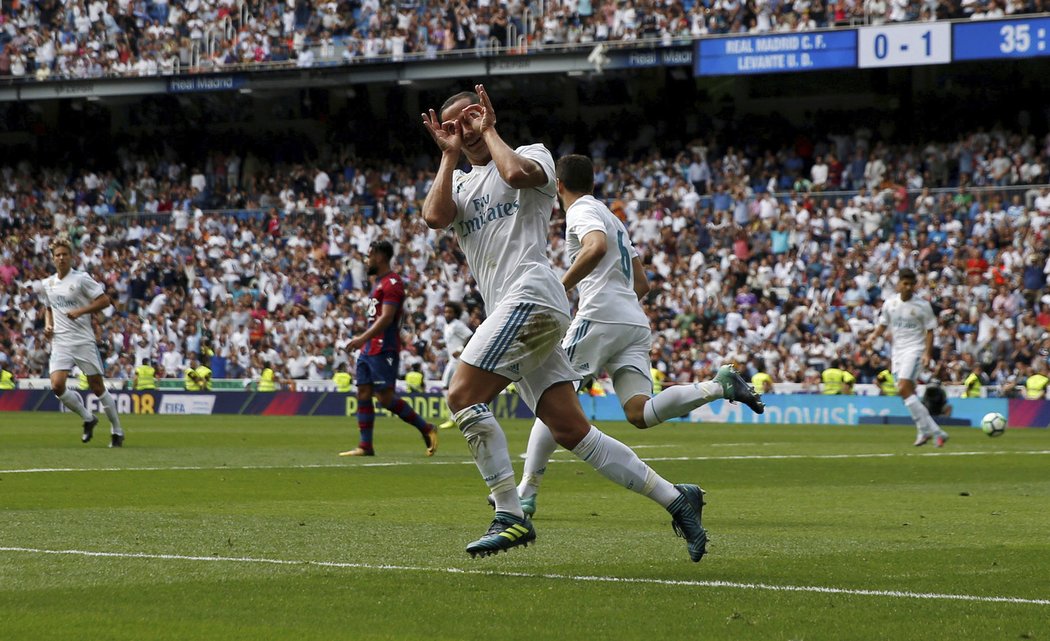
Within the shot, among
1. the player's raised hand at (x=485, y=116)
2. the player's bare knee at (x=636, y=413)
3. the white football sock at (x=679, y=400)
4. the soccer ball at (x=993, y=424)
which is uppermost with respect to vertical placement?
the player's raised hand at (x=485, y=116)

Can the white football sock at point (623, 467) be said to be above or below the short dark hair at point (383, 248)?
below

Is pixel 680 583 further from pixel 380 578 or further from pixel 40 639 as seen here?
pixel 40 639

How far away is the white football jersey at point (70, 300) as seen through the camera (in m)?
18.6

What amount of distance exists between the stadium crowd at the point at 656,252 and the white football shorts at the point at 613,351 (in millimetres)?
19211

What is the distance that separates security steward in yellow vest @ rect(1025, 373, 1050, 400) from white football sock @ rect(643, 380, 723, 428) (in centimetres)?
1913

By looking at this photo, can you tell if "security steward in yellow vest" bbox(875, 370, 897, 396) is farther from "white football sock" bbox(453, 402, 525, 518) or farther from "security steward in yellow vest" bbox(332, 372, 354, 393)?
"white football sock" bbox(453, 402, 525, 518)

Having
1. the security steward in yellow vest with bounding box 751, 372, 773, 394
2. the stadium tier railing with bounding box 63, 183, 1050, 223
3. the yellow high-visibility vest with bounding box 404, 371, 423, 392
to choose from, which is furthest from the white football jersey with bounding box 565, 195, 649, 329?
the stadium tier railing with bounding box 63, 183, 1050, 223

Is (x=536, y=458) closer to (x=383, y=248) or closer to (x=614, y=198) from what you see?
(x=383, y=248)

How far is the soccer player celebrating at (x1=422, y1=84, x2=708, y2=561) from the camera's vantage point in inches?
295

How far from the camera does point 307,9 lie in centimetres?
4147

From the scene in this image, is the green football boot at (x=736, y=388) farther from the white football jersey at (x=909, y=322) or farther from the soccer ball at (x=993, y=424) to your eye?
the soccer ball at (x=993, y=424)

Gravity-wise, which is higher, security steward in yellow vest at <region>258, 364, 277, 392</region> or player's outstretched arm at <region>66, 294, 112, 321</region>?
player's outstretched arm at <region>66, 294, 112, 321</region>

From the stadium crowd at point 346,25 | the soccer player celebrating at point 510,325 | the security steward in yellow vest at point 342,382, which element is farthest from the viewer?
the stadium crowd at point 346,25

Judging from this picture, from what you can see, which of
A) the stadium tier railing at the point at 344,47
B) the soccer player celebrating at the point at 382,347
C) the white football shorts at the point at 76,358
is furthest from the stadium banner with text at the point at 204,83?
the soccer player celebrating at the point at 382,347
